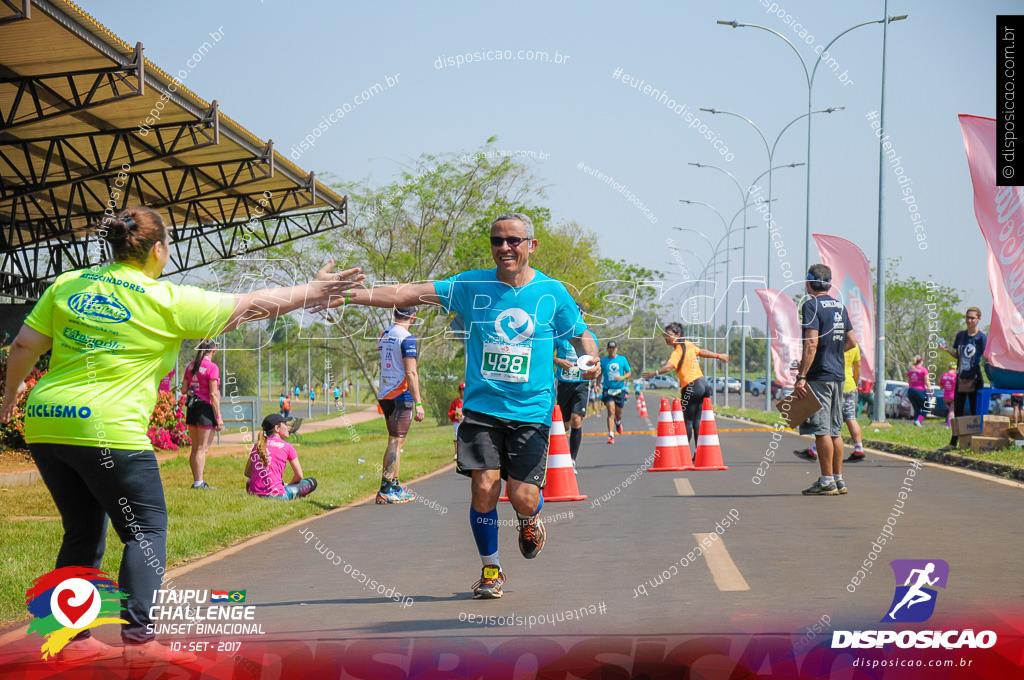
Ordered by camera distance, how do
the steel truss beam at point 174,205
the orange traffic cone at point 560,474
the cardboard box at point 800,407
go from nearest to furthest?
the cardboard box at point 800,407
the orange traffic cone at point 560,474
the steel truss beam at point 174,205

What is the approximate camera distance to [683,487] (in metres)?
12.2

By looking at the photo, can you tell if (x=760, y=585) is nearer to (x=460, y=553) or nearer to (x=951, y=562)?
(x=951, y=562)

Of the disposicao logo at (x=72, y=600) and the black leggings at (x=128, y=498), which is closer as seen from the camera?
the black leggings at (x=128, y=498)

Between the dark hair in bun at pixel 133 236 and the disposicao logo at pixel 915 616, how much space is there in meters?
3.39

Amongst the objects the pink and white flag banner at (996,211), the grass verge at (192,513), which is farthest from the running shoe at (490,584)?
the pink and white flag banner at (996,211)

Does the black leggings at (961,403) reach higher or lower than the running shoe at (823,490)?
higher

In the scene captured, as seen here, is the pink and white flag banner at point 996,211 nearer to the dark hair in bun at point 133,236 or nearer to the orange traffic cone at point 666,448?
the orange traffic cone at point 666,448

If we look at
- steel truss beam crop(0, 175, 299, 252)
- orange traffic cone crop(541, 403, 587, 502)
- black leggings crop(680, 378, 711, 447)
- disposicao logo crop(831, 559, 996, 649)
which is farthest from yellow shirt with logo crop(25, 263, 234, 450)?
steel truss beam crop(0, 175, 299, 252)

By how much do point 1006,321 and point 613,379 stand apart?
9.12m

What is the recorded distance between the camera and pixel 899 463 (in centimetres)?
1516

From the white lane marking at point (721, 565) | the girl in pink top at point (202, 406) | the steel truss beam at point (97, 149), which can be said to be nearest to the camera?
the white lane marking at point (721, 565)

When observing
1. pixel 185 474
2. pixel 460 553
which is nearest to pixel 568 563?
pixel 460 553

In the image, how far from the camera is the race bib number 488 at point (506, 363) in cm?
595

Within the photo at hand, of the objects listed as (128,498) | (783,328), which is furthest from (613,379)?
(128,498)
